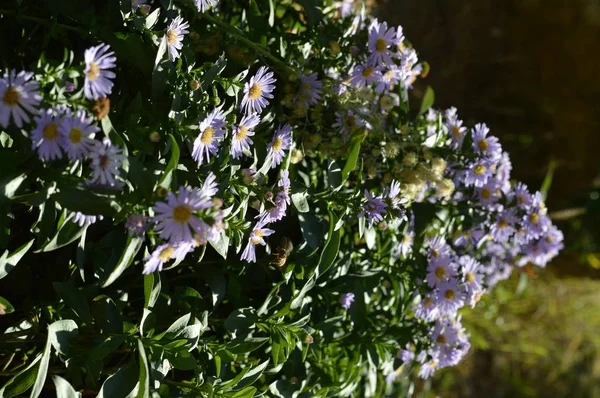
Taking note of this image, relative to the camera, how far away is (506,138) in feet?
8.73

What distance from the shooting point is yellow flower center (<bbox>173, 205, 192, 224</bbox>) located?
763 millimetres

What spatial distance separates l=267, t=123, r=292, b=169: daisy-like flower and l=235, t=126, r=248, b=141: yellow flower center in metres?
0.06

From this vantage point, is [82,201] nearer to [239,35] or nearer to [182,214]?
[182,214]

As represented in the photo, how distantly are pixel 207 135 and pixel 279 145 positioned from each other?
173 mm

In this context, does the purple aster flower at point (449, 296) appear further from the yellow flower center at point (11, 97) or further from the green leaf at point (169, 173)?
the yellow flower center at point (11, 97)

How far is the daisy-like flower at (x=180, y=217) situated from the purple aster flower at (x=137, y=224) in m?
0.03

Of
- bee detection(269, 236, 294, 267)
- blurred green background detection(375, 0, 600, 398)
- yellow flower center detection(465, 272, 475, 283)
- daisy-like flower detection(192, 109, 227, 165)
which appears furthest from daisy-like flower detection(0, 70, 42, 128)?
blurred green background detection(375, 0, 600, 398)

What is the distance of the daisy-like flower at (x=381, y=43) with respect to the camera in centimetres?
122

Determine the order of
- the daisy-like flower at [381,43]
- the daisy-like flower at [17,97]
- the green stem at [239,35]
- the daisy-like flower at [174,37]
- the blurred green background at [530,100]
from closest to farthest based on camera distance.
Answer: the daisy-like flower at [17,97] < the daisy-like flower at [174,37] < the green stem at [239,35] < the daisy-like flower at [381,43] < the blurred green background at [530,100]

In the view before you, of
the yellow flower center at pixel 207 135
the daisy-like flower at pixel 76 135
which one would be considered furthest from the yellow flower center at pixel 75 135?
the yellow flower center at pixel 207 135

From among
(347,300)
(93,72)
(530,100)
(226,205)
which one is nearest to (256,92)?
(226,205)

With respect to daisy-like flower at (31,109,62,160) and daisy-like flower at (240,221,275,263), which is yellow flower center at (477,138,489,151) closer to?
daisy-like flower at (240,221,275,263)

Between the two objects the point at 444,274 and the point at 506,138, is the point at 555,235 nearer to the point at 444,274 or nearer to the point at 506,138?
the point at 444,274

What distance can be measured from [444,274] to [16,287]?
0.84 meters
